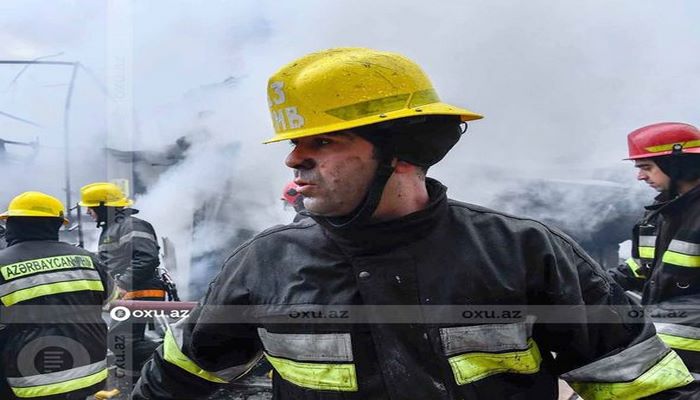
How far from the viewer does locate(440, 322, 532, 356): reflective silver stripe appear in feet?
3.62

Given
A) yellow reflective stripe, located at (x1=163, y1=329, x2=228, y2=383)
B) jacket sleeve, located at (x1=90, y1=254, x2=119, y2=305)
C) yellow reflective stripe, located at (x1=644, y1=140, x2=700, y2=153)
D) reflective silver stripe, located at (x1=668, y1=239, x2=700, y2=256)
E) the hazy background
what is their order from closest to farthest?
yellow reflective stripe, located at (x1=163, y1=329, x2=228, y2=383)
reflective silver stripe, located at (x1=668, y1=239, x2=700, y2=256)
yellow reflective stripe, located at (x1=644, y1=140, x2=700, y2=153)
the hazy background
jacket sleeve, located at (x1=90, y1=254, x2=119, y2=305)

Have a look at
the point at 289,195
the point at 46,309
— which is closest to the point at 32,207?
the point at 46,309

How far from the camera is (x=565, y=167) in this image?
10.0ft

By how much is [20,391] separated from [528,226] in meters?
3.07

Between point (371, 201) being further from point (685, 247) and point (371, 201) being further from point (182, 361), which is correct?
point (685, 247)

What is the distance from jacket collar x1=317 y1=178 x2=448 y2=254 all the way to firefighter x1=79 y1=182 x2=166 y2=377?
2843 millimetres

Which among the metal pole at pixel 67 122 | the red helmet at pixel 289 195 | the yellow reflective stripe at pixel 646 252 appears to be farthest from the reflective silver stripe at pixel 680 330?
the metal pole at pixel 67 122

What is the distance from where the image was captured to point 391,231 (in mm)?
1148

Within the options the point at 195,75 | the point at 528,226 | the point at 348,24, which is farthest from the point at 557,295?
the point at 195,75

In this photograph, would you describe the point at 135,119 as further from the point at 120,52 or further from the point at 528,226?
the point at 528,226

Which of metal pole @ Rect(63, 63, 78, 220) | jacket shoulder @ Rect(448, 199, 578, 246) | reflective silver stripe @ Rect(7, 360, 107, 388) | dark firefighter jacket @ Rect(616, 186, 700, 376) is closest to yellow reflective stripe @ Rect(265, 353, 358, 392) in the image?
jacket shoulder @ Rect(448, 199, 578, 246)

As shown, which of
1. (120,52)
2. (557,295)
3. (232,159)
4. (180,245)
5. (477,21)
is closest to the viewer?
(557,295)

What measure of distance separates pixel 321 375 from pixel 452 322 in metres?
0.29

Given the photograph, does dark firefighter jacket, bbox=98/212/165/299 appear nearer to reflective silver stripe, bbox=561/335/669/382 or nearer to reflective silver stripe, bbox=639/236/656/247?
reflective silver stripe, bbox=639/236/656/247
